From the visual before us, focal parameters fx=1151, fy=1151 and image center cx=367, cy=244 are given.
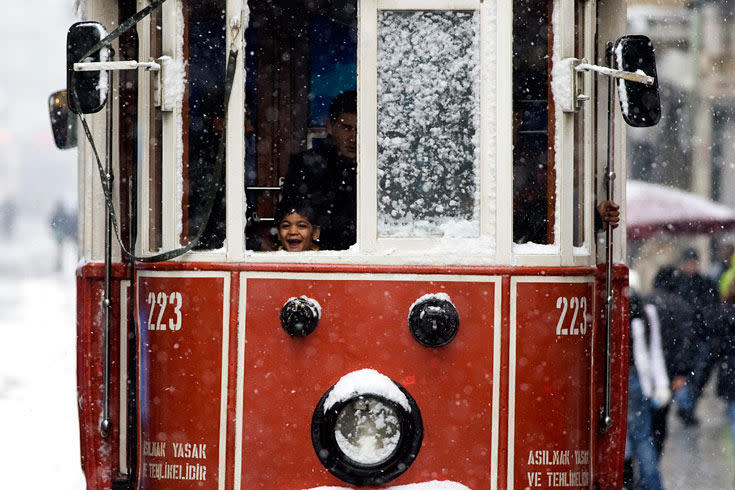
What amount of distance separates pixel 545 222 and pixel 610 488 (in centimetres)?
109

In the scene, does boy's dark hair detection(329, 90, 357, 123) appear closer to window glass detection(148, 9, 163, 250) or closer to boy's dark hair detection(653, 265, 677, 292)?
window glass detection(148, 9, 163, 250)

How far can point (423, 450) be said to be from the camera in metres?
4.36

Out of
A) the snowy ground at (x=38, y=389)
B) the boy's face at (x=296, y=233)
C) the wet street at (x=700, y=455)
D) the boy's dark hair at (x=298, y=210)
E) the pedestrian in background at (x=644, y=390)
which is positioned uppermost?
the boy's dark hair at (x=298, y=210)

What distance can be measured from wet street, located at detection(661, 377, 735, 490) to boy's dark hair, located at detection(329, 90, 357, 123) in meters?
5.06

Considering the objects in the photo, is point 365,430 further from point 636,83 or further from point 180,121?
point 636,83

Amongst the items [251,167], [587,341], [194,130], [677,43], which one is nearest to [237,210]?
[194,130]

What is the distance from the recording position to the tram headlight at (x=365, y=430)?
4246 millimetres

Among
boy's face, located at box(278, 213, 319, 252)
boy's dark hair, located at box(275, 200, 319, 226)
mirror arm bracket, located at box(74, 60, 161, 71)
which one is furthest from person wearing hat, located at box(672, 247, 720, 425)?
mirror arm bracket, located at box(74, 60, 161, 71)

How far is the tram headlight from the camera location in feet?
13.9

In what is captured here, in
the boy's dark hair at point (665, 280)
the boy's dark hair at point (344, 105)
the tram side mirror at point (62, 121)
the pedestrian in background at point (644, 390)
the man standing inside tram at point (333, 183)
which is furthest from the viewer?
the boy's dark hair at point (665, 280)

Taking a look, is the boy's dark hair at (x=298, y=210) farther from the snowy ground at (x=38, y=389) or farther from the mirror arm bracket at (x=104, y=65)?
the snowy ground at (x=38, y=389)

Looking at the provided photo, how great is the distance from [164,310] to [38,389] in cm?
984

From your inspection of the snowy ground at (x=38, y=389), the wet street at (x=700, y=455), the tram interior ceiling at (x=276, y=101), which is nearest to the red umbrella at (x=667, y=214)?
the wet street at (x=700, y=455)

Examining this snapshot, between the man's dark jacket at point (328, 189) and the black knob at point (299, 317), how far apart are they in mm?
518
